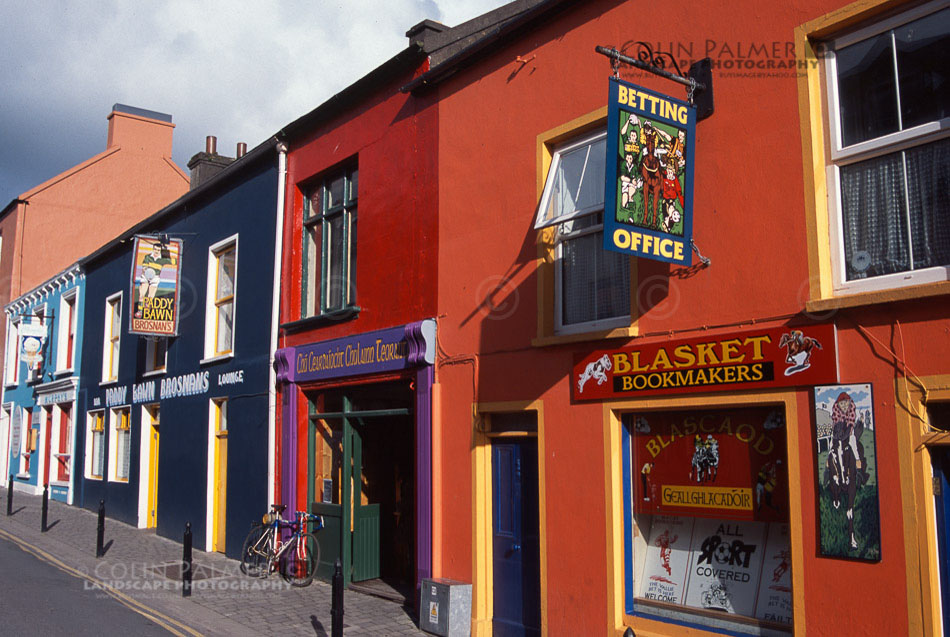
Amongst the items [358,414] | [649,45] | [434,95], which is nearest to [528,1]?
[434,95]

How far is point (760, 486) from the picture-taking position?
6453mm

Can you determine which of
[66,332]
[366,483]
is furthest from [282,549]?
[66,332]

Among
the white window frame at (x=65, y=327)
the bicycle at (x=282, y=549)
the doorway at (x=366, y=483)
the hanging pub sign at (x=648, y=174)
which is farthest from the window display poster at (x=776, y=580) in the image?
the white window frame at (x=65, y=327)

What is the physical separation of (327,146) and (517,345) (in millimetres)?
5691

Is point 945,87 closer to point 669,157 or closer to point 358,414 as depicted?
point 669,157

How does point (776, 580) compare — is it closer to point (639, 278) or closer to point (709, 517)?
point (709, 517)

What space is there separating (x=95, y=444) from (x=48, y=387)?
4453 mm

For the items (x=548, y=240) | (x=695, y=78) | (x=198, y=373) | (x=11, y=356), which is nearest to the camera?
(x=695, y=78)

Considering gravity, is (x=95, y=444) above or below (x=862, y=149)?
below

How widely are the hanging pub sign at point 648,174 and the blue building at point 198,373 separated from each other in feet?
27.4

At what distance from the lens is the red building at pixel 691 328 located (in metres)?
5.59

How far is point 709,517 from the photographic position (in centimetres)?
683

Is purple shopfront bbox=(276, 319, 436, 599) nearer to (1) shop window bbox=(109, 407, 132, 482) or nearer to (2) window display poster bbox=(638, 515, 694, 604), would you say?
(2) window display poster bbox=(638, 515, 694, 604)

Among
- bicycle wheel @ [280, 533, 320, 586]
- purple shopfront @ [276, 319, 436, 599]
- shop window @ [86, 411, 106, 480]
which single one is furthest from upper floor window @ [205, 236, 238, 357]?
shop window @ [86, 411, 106, 480]
